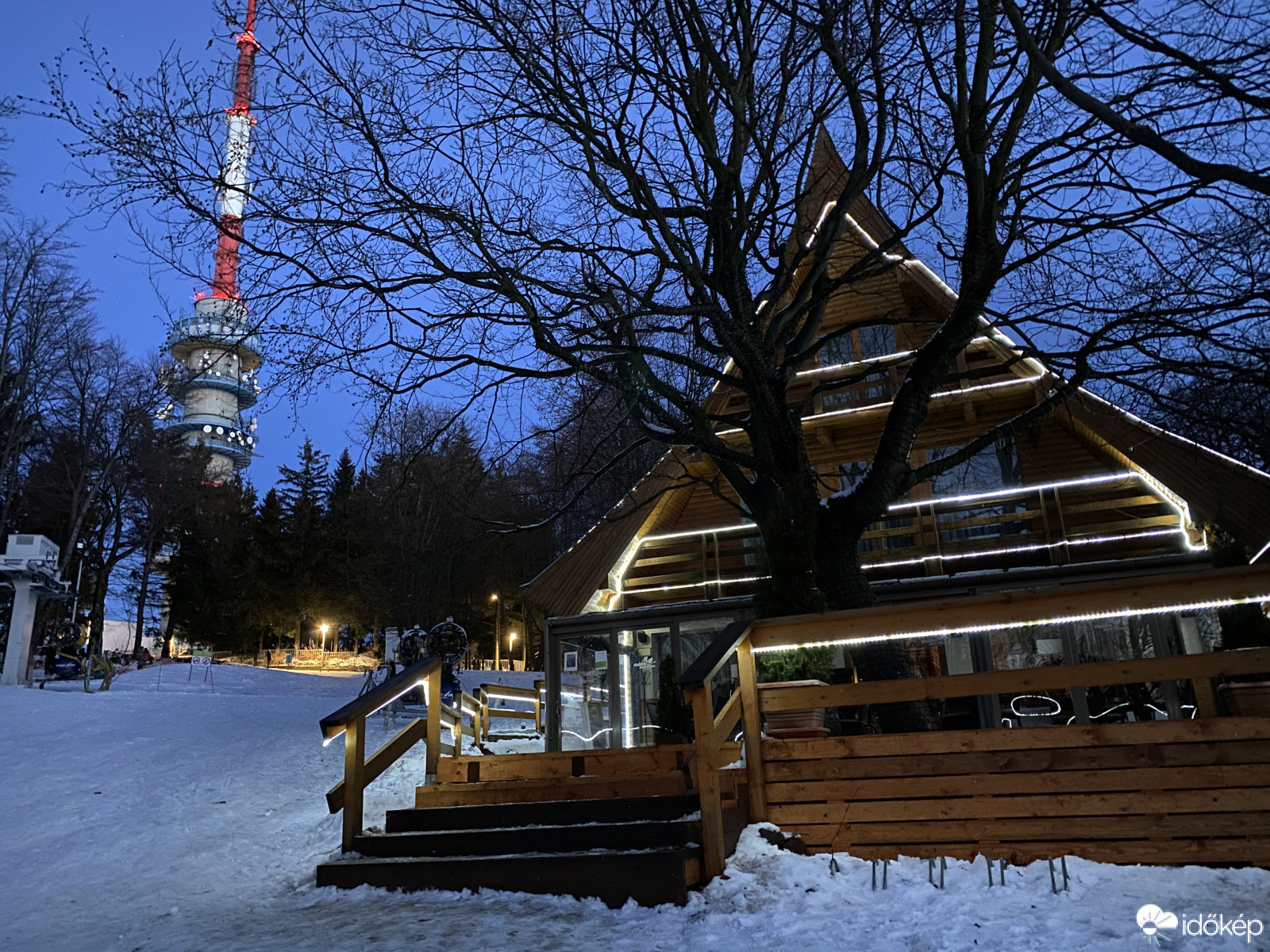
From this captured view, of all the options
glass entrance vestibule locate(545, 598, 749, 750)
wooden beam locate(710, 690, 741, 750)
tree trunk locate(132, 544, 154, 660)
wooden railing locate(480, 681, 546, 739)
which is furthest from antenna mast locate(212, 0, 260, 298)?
tree trunk locate(132, 544, 154, 660)

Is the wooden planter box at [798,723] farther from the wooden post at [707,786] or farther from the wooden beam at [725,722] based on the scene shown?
the wooden post at [707,786]

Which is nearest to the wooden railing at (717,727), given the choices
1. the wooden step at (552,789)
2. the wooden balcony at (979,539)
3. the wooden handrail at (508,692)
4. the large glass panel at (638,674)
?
the wooden step at (552,789)

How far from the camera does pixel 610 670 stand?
535 inches

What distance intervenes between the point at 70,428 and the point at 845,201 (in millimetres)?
29079

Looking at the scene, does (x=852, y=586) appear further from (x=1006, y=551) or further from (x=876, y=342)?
(x=876, y=342)

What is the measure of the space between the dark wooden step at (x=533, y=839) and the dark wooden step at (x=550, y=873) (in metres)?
0.15

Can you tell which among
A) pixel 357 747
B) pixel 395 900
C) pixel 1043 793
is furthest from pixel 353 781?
pixel 1043 793

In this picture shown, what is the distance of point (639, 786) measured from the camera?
6.12 metres

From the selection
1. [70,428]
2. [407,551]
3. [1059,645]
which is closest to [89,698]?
[407,551]

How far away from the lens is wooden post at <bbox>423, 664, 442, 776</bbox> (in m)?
7.29

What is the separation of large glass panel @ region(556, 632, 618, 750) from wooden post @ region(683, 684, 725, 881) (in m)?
8.61

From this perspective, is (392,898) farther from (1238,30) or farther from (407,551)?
(407,551)

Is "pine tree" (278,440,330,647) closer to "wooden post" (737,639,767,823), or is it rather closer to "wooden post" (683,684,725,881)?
"wooden post" (737,639,767,823)

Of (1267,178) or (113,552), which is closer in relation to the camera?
(1267,178)
